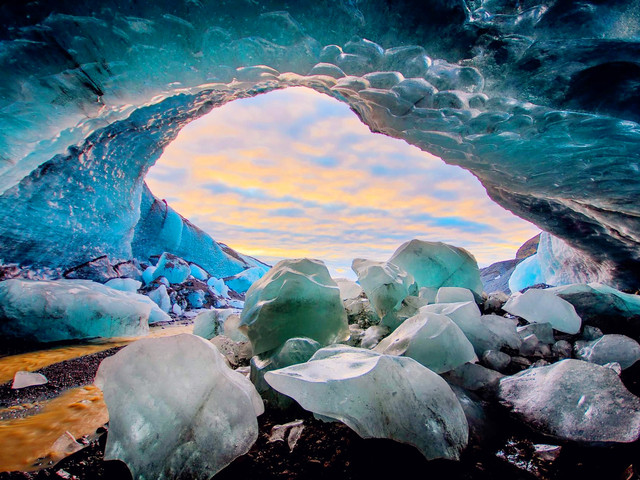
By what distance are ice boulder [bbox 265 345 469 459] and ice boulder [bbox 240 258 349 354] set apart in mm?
432

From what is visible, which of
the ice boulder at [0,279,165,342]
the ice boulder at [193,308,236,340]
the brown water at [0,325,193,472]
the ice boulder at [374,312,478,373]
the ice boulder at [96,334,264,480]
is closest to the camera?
the ice boulder at [96,334,264,480]

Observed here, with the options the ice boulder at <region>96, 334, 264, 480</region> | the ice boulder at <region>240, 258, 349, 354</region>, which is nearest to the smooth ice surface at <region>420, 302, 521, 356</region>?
the ice boulder at <region>240, 258, 349, 354</region>

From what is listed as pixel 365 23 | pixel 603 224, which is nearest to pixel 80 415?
pixel 365 23

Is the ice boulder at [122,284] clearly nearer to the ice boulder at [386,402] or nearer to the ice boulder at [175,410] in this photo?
the ice boulder at [175,410]

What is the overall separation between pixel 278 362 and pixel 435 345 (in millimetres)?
547

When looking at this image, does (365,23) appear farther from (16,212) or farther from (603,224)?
(16,212)

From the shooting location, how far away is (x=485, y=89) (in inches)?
79.5

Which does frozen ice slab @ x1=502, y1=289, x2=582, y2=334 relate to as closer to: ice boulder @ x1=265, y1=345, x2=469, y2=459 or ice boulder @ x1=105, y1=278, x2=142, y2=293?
ice boulder @ x1=265, y1=345, x2=469, y2=459

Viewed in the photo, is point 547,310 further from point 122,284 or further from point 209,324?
point 122,284

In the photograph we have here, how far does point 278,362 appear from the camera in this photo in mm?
978

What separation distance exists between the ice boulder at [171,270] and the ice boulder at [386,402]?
7963 mm

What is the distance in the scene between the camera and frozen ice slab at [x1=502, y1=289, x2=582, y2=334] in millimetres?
1369

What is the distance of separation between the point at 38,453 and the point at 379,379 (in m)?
1.07

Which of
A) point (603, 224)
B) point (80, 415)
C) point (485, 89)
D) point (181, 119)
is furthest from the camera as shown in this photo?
point (181, 119)
